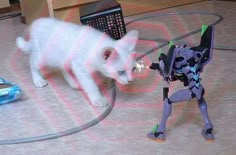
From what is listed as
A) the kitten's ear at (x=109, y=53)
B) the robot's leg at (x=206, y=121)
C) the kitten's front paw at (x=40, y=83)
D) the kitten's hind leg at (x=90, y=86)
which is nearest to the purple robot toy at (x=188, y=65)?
the robot's leg at (x=206, y=121)

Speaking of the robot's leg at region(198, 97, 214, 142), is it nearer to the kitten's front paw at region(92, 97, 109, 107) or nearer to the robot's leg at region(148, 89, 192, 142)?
the robot's leg at region(148, 89, 192, 142)

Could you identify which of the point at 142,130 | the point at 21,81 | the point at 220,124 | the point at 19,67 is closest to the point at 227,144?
the point at 220,124

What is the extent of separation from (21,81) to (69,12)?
0.73m

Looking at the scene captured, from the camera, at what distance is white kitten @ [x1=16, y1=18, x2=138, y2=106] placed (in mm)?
1030

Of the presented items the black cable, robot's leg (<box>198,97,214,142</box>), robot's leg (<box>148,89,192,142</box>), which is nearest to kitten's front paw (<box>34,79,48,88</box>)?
the black cable

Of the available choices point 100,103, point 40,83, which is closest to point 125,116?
point 100,103

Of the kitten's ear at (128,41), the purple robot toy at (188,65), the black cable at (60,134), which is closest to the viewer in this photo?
the purple robot toy at (188,65)

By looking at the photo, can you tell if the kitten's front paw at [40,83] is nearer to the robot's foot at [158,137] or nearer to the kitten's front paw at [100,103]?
the kitten's front paw at [100,103]

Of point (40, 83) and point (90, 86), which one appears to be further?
point (40, 83)

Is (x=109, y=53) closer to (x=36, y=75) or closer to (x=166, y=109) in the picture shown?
(x=166, y=109)

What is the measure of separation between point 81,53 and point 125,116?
24 centimetres

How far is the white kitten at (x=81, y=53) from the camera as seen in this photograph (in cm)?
103

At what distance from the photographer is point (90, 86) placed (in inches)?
43.4

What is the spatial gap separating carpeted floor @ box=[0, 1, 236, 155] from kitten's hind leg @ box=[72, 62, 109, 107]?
24 mm
